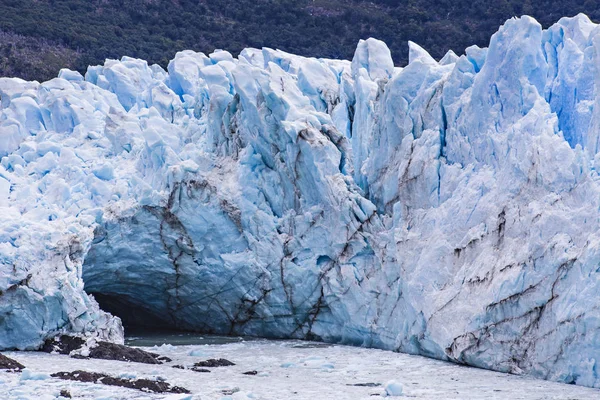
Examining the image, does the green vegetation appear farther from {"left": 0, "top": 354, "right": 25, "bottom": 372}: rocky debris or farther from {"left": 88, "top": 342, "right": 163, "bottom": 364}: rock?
{"left": 0, "top": 354, "right": 25, "bottom": 372}: rocky debris

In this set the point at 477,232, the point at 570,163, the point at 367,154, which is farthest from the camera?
the point at 367,154

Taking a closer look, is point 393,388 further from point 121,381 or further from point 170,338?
point 170,338

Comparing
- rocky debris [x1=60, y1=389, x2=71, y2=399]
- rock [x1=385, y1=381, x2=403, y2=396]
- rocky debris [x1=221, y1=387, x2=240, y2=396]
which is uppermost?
rock [x1=385, y1=381, x2=403, y2=396]

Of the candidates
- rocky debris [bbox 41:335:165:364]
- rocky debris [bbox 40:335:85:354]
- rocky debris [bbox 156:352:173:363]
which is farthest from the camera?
rocky debris [bbox 40:335:85:354]

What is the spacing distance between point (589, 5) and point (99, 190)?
912 inches

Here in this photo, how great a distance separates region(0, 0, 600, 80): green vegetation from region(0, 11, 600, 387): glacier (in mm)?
14427

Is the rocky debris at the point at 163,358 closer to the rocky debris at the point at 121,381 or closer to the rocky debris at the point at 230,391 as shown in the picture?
the rocky debris at the point at 121,381

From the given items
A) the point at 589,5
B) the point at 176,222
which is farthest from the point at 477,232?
the point at 589,5

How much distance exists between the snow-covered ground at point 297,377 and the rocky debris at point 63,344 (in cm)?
23

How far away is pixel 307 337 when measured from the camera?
15430 millimetres

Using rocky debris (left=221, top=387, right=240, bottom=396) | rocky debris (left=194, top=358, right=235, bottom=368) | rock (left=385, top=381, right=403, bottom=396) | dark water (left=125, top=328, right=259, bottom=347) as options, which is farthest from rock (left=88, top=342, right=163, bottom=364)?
rock (left=385, top=381, right=403, bottom=396)

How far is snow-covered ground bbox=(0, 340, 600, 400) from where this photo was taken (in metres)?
10.5

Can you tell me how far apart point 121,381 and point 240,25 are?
83.2 feet

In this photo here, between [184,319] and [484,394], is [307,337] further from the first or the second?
[484,394]
